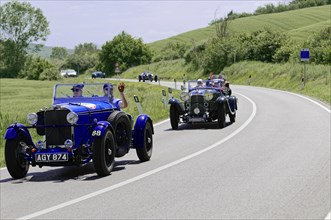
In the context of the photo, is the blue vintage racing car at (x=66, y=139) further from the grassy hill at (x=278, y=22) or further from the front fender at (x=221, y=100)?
the grassy hill at (x=278, y=22)

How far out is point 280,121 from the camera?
20828mm

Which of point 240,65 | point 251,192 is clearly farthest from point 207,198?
point 240,65

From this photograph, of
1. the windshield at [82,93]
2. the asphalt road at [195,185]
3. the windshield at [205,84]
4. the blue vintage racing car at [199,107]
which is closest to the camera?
the asphalt road at [195,185]

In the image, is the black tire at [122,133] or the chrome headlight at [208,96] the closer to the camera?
the black tire at [122,133]

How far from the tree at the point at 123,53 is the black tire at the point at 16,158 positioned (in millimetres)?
100206

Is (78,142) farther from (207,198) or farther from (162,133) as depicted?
(162,133)

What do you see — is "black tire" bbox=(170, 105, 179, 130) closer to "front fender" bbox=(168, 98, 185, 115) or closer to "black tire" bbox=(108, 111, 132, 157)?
"front fender" bbox=(168, 98, 185, 115)

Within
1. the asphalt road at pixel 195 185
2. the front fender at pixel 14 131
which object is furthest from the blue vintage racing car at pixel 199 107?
the front fender at pixel 14 131

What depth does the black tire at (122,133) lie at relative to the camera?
1118 cm

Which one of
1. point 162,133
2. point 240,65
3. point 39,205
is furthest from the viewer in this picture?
point 240,65

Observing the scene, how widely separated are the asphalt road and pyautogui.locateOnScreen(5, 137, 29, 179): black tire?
6.6 inches

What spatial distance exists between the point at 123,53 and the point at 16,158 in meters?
102

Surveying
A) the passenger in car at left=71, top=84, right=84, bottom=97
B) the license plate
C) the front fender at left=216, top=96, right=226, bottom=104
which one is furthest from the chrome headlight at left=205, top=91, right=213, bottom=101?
the license plate

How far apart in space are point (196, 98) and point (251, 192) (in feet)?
34.6
